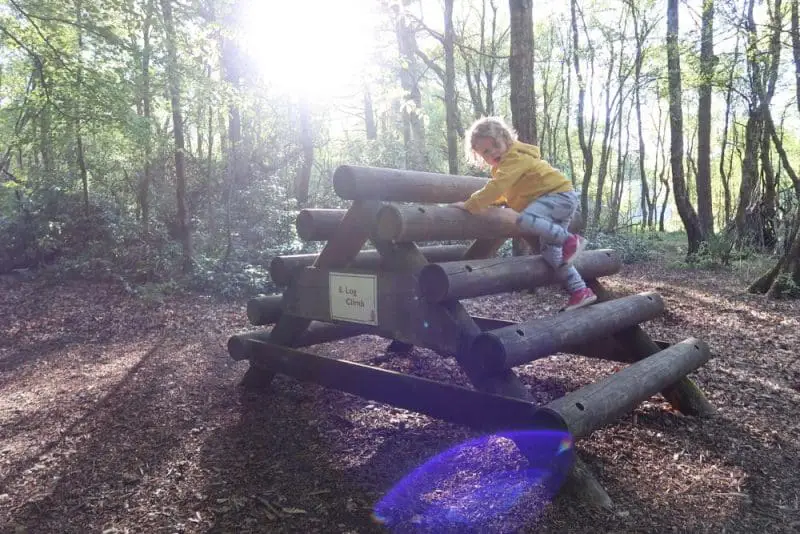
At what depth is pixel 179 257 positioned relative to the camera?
11.1 meters

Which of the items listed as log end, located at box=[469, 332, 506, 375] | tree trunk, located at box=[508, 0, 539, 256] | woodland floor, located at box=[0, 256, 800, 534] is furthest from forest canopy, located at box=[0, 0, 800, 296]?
log end, located at box=[469, 332, 506, 375]

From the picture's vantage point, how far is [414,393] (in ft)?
10.5

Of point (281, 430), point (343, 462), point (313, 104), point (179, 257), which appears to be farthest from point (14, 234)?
point (343, 462)

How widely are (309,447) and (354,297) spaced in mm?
1033

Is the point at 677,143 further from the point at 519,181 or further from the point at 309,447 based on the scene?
the point at 309,447

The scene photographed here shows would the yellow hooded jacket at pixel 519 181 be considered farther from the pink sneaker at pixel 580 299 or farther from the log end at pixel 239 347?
the log end at pixel 239 347

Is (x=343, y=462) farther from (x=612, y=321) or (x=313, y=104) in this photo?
(x=313, y=104)

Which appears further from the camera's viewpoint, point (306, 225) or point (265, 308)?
point (265, 308)

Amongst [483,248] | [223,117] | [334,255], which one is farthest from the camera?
[223,117]

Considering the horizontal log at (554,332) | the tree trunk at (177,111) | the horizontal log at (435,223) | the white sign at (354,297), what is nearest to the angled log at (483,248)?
the horizontal log at (435,223)

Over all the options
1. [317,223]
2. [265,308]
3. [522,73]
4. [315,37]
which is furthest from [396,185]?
[315,37]

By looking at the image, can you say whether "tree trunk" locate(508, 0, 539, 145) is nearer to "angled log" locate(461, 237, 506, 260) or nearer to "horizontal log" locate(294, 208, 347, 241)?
"angled log" locate(461, 237, 506, 260)

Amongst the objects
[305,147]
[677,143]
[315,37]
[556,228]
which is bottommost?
[556,228]

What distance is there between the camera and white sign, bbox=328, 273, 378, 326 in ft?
11.4
